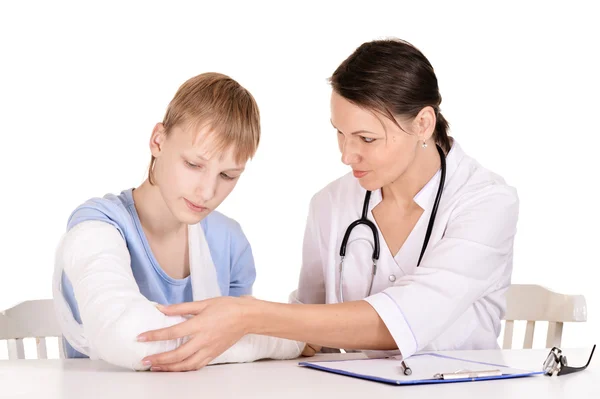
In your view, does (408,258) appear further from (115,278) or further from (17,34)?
(17,34)

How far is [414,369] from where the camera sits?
136 centimetres

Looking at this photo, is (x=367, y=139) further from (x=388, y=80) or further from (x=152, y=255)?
(x=152, y=255)

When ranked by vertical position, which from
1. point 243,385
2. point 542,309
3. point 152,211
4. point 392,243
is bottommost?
point 542,309

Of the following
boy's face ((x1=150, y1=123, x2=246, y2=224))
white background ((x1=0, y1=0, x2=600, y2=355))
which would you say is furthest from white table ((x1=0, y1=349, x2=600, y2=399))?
white background ((x1=0, y1=0, x2=600, y2=355))

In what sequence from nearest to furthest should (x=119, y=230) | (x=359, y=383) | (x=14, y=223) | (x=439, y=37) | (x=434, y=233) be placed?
(x=359, y=383) < (x=119, y=230) < (x=434, y=233) < (x=14, y=223) < (x=439, y=37)

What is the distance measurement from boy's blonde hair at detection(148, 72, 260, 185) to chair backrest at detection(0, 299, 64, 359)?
22.4 inches

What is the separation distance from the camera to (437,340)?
178 cm

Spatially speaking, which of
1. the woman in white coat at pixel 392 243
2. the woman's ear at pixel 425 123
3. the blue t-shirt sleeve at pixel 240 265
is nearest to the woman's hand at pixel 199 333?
the woman in white coat at pixel 392 243

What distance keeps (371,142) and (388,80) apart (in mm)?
141

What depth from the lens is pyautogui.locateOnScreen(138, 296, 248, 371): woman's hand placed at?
130 centimetres


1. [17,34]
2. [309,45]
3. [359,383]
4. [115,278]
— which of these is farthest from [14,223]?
[359,383]

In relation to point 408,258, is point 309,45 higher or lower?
higher

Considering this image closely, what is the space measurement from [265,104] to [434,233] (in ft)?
5.64

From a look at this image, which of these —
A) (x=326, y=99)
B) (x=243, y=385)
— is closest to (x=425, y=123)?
(x=243, y=385)
